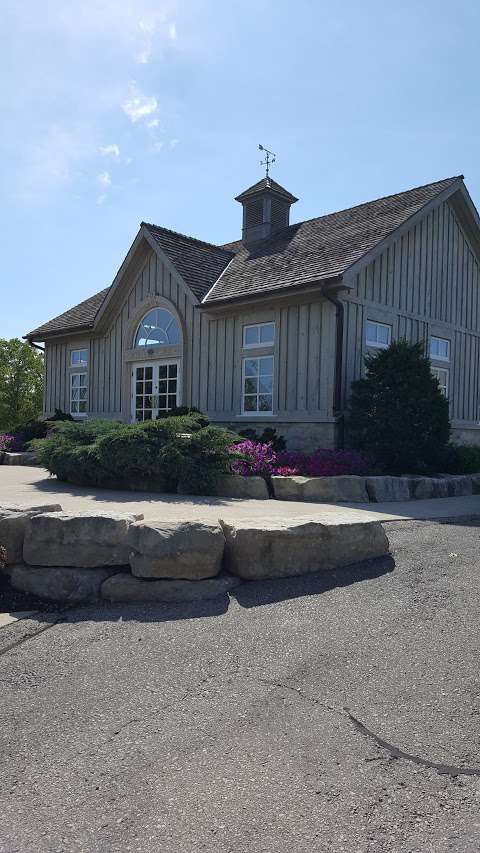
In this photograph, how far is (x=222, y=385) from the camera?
14523 mm

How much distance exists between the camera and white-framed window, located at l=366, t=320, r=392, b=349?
44.0 feet

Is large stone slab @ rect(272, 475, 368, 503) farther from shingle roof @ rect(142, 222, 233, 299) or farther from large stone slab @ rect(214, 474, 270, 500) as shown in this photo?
shingle roof @ rect(142, 222, 233, 299)

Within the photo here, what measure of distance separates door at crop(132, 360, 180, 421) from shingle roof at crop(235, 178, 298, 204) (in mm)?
6195

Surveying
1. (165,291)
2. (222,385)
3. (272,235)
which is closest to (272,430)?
(222,385)

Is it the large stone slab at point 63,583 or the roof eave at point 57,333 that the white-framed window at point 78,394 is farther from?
the large stone slab at point 63,583

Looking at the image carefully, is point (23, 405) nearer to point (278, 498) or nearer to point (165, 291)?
point (165, 291)

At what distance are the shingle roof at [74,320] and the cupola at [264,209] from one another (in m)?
4.73

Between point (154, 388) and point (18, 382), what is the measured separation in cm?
2532

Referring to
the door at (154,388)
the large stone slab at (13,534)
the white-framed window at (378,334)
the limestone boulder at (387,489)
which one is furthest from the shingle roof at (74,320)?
the large stone slab at (13,534)

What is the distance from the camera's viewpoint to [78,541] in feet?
16.9

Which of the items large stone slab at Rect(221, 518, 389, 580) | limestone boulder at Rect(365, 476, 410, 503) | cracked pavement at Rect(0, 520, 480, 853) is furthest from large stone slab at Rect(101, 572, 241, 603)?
limestone boulder at Rect(365, 476, 410, 503)

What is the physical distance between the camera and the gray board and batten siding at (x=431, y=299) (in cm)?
1304

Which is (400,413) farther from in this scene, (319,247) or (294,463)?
(319,247)

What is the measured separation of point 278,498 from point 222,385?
19.1ft
